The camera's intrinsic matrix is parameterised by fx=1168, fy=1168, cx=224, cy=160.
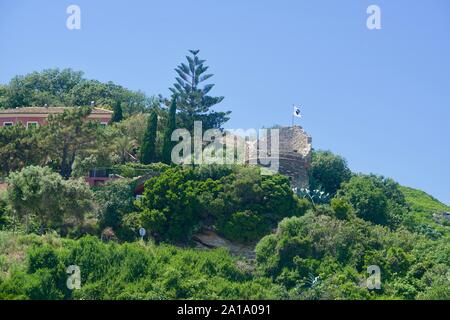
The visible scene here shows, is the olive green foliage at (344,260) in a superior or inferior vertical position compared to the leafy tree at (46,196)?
inferior

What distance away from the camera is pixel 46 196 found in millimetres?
36531

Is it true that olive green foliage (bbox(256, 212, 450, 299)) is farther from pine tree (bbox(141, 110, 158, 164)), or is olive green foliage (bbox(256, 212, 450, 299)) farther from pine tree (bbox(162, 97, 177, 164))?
pine tree (bbox(141, 110, 158, 164))

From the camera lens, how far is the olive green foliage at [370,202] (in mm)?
40969

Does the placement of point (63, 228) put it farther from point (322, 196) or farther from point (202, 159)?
point (322, 196)

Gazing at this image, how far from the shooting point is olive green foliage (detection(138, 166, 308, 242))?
124 ft

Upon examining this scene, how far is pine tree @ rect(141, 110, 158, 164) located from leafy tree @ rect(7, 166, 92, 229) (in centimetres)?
762

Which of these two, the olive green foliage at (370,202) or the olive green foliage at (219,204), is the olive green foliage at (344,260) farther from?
the olive green foliage at (370,202)

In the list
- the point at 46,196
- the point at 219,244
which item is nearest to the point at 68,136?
the point at 46,196

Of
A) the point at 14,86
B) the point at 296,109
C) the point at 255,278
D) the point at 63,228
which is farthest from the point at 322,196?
the point at 14,86

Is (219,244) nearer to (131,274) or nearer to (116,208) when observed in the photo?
(116,208)

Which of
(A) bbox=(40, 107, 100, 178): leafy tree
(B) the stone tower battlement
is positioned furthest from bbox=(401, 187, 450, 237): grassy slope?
(A) bbox=(40, 107, 100, 178): leafy tree

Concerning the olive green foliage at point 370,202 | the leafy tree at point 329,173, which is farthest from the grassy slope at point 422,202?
the olive green foliage at point 370,202

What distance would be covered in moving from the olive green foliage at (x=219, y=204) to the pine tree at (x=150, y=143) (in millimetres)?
5657
